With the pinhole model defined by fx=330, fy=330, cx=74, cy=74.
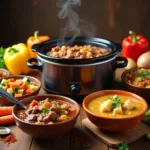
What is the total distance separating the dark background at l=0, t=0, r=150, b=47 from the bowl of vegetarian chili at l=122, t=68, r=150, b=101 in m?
1.14

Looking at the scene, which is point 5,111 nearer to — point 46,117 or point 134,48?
point 46,117

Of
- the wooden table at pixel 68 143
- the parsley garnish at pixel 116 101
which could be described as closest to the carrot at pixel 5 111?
the wooden table at pixel 68 143

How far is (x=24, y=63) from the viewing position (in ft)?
7.43

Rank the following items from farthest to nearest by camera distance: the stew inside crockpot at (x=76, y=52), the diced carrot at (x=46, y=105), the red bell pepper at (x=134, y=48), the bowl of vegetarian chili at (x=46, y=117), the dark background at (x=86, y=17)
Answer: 1. the dark background at (x=86, y=17)
2. the red bell pepper at (x=134, y=48)
3. the stew inside crockpot at (x=76, y=52)
4. the diced carrot at (x=46, y=105)
5. the bowl of vegetarian chili at (x=46, y=117)

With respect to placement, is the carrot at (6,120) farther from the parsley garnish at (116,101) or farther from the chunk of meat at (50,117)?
the parsley garnish at (116,101)

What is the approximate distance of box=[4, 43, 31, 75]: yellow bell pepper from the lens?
2.24 m

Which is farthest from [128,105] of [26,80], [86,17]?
[86,17]

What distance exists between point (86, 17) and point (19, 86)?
1.41 m

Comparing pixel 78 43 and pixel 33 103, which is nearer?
pixel 33 103

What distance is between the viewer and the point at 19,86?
1.80m

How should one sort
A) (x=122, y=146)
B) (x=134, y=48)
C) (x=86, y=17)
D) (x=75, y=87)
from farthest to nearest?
(x=86, y=17) < (x=134, y=48) < (x=75, y=87) < (x=122, y=146)

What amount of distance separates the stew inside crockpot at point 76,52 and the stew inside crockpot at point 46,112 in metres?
0.38

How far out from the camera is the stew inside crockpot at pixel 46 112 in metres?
1.39

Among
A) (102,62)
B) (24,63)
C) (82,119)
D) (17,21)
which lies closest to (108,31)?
(17,21)
